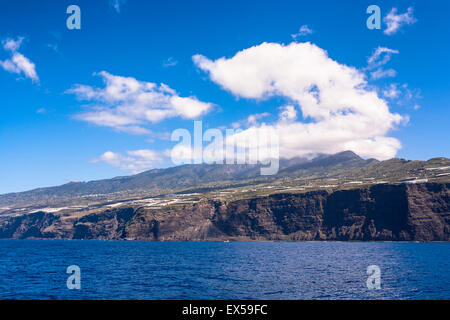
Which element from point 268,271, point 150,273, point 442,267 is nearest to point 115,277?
point 150,273

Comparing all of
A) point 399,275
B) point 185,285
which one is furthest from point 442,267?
point 185,285

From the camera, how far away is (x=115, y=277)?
261 ft

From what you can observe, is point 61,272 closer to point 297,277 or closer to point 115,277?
point 115,277

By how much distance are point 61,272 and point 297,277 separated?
6457cm

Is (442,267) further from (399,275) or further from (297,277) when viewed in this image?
(297,277)
